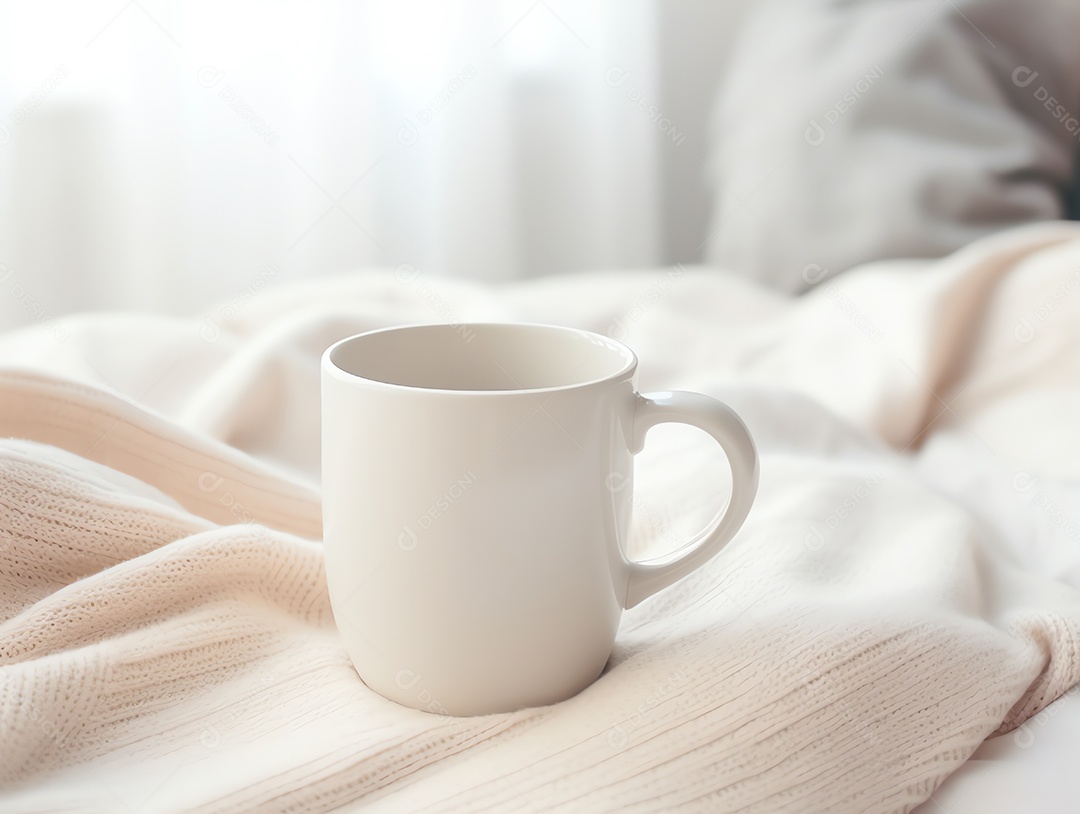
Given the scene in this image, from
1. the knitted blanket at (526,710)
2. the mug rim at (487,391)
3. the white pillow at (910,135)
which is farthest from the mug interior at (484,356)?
the white pillow at (910,135)

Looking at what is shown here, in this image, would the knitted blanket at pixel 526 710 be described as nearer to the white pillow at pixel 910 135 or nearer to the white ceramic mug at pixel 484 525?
the white ceramic mug at pixel 484 525

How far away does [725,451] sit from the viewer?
0.43 metres

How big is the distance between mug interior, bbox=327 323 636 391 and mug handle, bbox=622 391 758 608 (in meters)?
0.05

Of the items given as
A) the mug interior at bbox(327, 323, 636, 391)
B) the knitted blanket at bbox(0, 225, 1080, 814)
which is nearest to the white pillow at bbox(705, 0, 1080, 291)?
the knitted blanket at bbox(0, 225, 1080, 814)

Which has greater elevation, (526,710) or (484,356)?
(484,356)

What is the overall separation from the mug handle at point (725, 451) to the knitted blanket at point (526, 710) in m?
0.03

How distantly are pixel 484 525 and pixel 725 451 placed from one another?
0.12 metres

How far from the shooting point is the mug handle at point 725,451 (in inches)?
16.6

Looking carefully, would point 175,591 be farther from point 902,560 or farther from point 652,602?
point 902,560

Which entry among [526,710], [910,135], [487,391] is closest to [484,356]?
[487,391]

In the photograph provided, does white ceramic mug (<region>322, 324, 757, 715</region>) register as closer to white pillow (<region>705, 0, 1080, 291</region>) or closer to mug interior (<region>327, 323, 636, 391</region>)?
mug interior (<region>327, 323, 636, 391</region>)

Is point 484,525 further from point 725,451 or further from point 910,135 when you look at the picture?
point 910,135

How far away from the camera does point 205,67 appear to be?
143 cm

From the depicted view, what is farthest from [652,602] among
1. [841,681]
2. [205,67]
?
[205,67]
